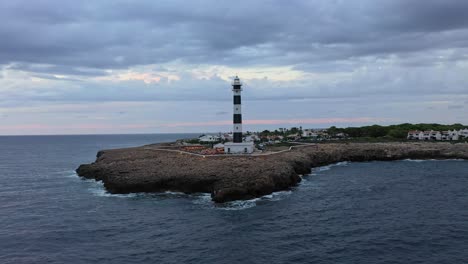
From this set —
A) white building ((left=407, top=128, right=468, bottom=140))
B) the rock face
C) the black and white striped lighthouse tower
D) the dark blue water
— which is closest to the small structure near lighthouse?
the black and white striped lighthouse tower

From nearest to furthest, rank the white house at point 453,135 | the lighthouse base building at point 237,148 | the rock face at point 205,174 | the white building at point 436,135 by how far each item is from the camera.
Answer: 1. the rock face at point 205,174
2. the lighthouse base building at point 237,148
3. the white house at point 453,135
4. the white building at point 436,135

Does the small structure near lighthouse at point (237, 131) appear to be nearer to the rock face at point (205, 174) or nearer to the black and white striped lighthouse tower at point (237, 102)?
the black and white striped lighthouse tower at point (237, 102)

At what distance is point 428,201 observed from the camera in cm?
4600

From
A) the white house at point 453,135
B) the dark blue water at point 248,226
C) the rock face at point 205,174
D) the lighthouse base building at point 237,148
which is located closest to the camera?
the dark blue water at point 248,226

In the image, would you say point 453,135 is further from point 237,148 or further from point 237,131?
point 237,148

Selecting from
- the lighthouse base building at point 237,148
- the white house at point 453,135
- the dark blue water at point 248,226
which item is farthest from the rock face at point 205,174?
the white house at point 453,135

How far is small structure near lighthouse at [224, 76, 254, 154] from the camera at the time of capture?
72938mm

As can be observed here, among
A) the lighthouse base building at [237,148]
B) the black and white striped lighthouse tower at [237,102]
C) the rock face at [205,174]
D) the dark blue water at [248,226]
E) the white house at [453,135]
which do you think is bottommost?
the dark blue water at [248,226]

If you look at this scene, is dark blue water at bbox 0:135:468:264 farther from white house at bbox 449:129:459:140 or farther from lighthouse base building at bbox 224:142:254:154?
white house at bbox 449:129:459:140

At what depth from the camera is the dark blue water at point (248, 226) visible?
2983cm

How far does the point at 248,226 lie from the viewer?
36.8 metres

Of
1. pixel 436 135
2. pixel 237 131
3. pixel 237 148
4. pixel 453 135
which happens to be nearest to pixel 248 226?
pixel 237 148

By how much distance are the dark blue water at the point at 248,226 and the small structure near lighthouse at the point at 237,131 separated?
17781 millimetres

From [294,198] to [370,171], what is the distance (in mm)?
29738
